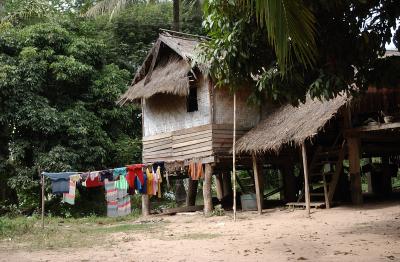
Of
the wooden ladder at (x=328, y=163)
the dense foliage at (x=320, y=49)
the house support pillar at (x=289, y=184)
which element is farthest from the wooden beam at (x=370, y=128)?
the dense foliage at (x=320, y=49)

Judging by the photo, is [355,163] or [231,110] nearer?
[355,163]

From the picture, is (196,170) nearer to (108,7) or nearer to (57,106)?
(57,106)

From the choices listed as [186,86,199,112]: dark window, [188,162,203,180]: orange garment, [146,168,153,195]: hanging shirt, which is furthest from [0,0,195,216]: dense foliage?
Answer: [188,162,203,180]: orange garment

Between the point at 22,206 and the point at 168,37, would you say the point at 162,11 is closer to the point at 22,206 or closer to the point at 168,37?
the point at 168,37

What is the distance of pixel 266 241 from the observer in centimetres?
873

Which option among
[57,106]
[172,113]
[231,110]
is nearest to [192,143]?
[172,113]

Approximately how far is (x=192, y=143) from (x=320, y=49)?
9.54 meters

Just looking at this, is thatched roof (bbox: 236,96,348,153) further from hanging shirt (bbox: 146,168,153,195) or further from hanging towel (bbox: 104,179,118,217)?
hanging towel (bbox: 104,179,118,217)

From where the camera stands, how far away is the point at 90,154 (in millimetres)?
18812

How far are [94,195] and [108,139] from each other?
2.95 metres

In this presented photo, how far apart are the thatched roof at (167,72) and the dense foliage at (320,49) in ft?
26.4

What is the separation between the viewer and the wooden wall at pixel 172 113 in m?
15.0

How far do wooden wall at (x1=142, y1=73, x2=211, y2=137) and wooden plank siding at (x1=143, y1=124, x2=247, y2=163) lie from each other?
254mm

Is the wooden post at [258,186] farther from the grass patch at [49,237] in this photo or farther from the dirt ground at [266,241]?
the grass patch at [49,237]
